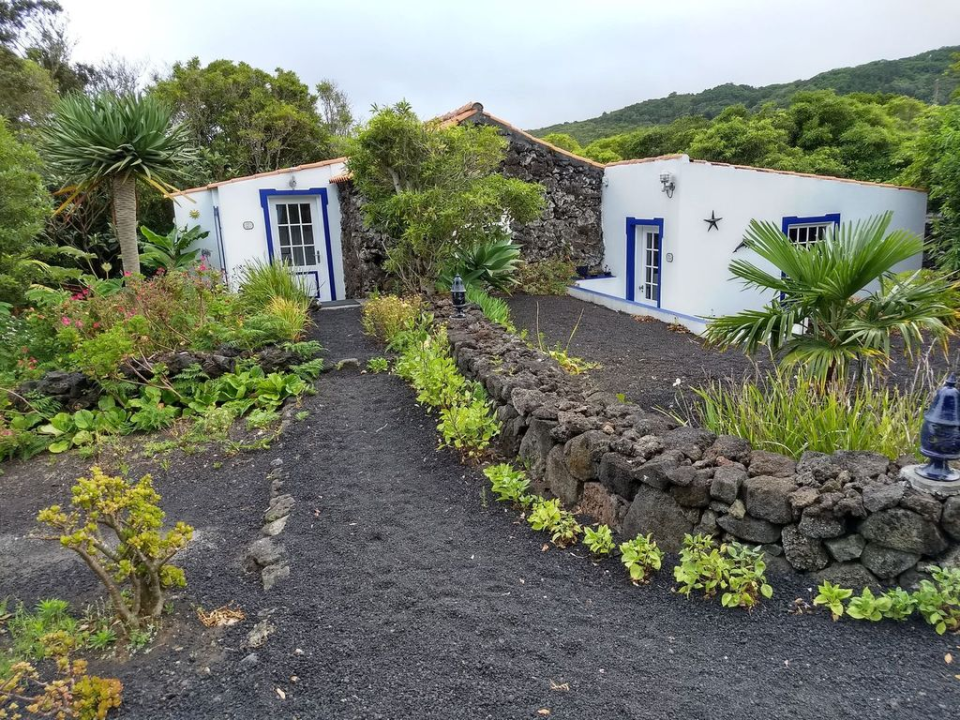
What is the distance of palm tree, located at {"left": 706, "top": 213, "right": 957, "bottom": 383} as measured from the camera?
4.45 metres

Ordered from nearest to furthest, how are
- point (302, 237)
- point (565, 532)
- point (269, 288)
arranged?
point (565, 532) → point (269, 288) → point (302, 237)

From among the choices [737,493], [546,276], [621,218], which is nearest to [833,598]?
[737,493]

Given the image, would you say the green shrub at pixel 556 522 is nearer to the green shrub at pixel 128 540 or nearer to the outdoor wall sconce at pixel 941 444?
the outdoor wall sconce at pixel 941 444

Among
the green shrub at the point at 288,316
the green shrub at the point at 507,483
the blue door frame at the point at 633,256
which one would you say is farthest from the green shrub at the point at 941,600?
the blue door frame at the point at 633,256

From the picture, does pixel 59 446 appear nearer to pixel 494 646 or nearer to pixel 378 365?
pixel 378 365

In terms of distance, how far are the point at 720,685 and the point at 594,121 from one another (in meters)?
37.7

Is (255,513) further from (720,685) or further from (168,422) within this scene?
(720,685)

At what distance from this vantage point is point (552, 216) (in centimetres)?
1344

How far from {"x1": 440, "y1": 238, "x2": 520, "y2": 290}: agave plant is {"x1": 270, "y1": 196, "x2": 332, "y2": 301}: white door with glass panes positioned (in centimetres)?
310

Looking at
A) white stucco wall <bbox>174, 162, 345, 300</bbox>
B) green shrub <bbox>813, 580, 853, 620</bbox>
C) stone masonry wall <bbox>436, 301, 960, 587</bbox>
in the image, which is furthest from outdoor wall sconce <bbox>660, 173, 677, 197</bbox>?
green shrub <bbox>813, 580, 853, 620</bbox>

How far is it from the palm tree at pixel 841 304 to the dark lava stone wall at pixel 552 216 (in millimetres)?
8292

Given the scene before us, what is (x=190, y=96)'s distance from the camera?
17.4 metres

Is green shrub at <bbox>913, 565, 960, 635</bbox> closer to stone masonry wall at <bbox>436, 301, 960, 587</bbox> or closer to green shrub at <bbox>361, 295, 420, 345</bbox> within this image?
stone masonry wall at <bbox>436, 301, 960, 587</bbox>

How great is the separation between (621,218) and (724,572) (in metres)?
10.8
